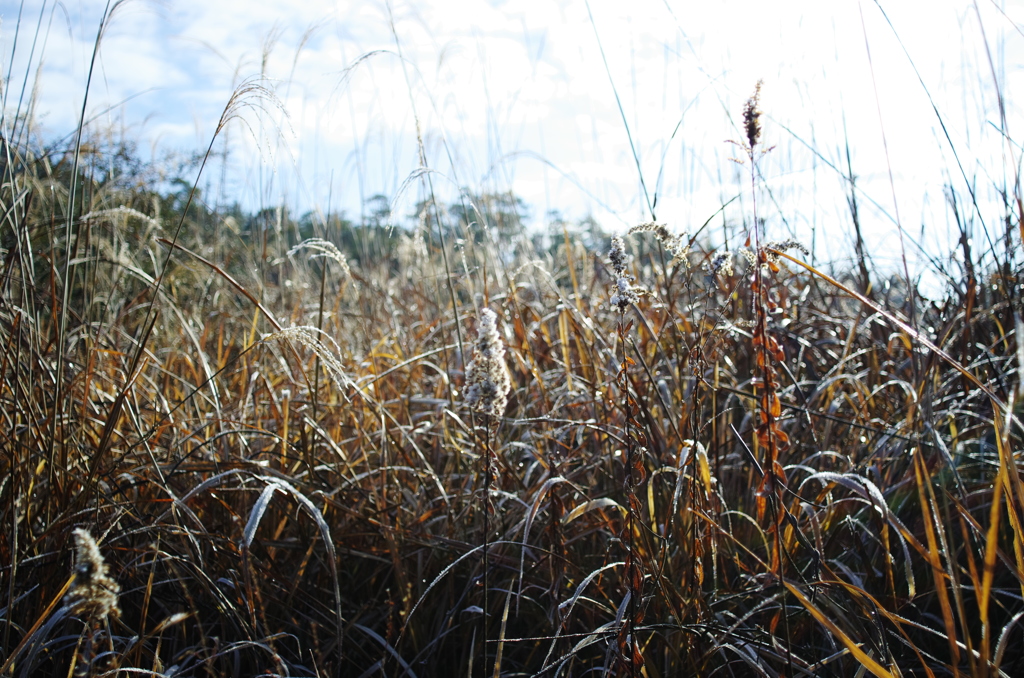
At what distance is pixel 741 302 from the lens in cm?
224

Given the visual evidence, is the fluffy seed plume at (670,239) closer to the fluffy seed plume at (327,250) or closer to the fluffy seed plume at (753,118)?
the fluffy seed plume at (753,118)

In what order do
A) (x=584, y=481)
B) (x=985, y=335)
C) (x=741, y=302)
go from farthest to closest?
(x=741, y=302), (x=985, y=335), (x=584, y=481)

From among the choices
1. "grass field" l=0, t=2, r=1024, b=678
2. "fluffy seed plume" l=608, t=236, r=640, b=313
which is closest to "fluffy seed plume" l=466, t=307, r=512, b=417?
"grass field" l=0, t=2, r=1024, b=678

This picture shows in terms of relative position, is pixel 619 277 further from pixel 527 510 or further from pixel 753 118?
pixel 527 510

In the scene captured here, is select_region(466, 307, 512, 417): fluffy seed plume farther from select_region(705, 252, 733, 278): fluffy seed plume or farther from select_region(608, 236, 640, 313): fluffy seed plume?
select_region(705, 252, 733, 278): fluffy seed plume

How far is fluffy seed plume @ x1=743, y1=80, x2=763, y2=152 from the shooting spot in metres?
0.81

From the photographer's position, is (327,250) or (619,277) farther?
(327,250)

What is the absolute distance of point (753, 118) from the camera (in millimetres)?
815

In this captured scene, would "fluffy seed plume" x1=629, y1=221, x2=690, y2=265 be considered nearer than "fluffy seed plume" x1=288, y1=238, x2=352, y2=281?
Yes

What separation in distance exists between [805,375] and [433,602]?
1.36m

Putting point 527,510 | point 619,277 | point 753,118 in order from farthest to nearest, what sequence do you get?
point 527,510 < point 619,277 < point 753,118

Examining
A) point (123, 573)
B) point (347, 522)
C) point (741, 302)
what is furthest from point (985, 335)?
point (123, 573)

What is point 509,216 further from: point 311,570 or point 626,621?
point 626,621

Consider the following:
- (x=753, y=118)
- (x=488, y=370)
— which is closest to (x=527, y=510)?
(x=488, y=370)
